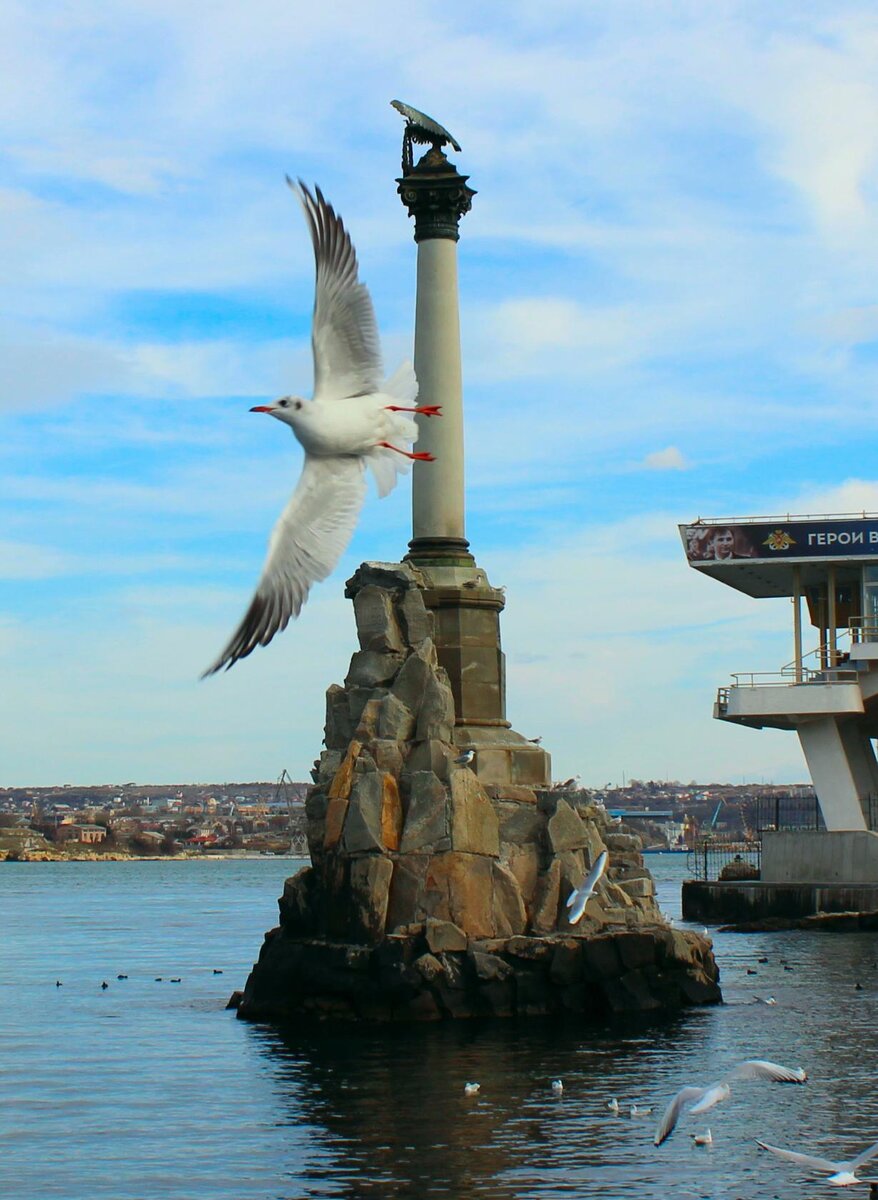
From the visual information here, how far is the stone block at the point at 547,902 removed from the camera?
32.6 meters

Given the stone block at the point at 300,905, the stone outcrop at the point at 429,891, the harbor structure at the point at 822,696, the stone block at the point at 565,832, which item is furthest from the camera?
the harbor structure at the point at 822,696

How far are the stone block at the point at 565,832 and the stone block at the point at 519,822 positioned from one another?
0.36 meters

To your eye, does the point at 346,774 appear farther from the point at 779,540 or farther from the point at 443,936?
the point at 779,540

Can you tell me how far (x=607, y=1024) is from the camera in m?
31.7

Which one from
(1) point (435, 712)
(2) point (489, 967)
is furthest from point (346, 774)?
(2) point (489, 967)

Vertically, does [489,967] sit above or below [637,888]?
below

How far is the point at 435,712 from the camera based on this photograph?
110ft

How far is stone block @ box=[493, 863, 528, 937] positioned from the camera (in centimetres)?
3234

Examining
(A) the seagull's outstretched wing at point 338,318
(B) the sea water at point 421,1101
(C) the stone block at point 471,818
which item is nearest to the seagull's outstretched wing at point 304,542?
(A) the seagull's outstretched wing at point 338,318

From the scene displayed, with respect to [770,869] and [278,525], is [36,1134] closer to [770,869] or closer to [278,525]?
[278,525]

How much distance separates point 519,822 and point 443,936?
10.6ft

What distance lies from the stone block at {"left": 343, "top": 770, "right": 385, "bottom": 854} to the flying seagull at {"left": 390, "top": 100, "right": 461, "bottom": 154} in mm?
14005

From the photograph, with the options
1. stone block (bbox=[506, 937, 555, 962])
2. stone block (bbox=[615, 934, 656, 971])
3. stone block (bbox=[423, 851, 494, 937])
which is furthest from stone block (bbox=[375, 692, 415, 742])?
stone block (bbox=[615, 934, 656, 971])

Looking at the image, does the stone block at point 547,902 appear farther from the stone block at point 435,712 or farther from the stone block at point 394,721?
the stone block at point 394,721
